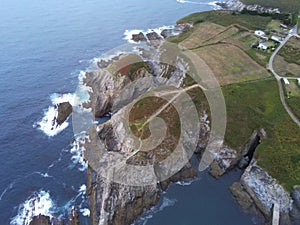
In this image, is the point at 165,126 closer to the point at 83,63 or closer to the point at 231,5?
the point at 83,63

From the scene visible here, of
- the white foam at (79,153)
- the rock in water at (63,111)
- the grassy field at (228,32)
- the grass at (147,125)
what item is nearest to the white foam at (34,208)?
the white foam at (79,153)

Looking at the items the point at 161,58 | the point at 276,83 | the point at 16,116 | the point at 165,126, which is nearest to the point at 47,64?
the point at 16,116

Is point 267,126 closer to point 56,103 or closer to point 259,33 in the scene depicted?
point 259,33

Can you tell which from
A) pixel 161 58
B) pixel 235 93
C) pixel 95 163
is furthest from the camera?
pixel 161 58

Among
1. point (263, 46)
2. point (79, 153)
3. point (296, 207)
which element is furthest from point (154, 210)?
point (263, 46)

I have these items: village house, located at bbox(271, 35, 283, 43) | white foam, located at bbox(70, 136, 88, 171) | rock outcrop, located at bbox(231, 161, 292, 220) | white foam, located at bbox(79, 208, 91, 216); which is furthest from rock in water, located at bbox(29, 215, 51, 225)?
village house, located at bbox(271, 35, 283, 43)

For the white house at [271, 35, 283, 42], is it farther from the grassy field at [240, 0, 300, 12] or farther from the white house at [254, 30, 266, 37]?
the grassy field at [240, 0, 300, 12]
